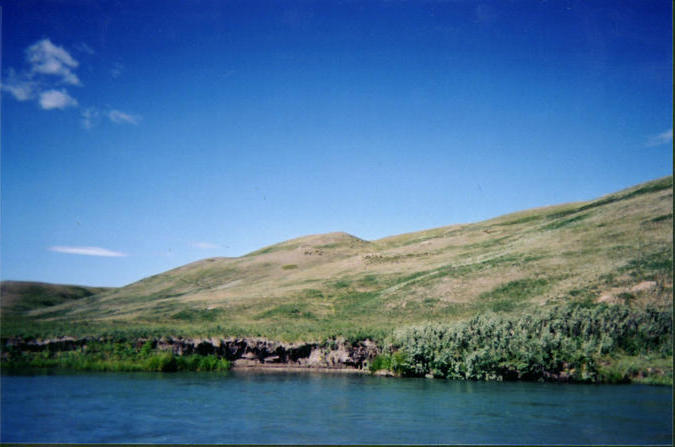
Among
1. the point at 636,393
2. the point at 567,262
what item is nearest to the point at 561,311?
the point at 636,393

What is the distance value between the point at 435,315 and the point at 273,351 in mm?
13996

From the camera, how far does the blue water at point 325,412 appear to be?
615 inches

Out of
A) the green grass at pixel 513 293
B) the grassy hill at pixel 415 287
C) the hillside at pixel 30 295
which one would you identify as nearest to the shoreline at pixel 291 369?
the grassy hill at pixel 415 287

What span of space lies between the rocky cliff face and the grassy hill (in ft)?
3.75

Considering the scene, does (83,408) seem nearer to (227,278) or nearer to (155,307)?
(155,307)

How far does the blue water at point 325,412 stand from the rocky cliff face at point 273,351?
6271 mm

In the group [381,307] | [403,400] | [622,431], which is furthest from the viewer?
[381,307]

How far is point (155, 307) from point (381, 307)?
25.8 meters

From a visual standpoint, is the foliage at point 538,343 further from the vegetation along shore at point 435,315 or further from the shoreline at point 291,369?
the shoreline at point 291,369

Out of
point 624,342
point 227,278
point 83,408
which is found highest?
point 227,278

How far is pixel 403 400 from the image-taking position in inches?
845

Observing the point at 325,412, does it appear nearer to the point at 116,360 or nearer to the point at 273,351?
the point at 273,351

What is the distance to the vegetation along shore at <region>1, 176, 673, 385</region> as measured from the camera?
27.7 metres

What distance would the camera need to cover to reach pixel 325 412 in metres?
19.2
